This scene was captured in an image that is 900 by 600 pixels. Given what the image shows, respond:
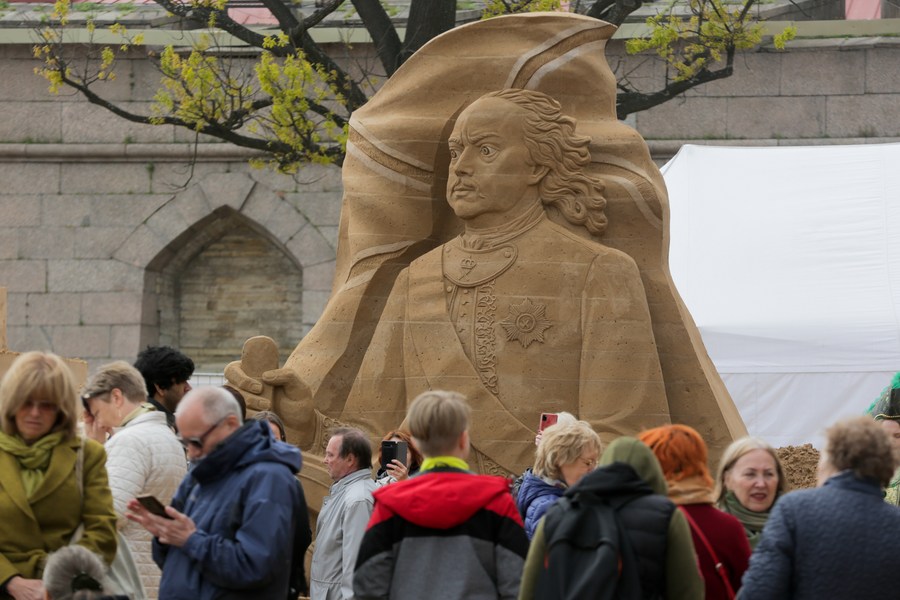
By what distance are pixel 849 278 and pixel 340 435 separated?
647 centimetres

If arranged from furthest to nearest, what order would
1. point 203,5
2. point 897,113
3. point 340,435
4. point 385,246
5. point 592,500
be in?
1. point 897,113
2. point 203,5
3. point 385,246
4. point 340,435
5. point 592,500

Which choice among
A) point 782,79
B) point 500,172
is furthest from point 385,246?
point 782,79

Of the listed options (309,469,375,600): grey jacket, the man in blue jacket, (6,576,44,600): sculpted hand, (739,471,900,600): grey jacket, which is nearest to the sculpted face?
(309,469,375,600): grey jacket

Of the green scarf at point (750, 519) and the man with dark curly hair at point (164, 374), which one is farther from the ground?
the man with dark curly hair at point (164, 374)

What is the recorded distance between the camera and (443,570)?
5645 mm

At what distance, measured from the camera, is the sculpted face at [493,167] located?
31.0 feet

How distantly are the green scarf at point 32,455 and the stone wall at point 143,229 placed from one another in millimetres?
11928

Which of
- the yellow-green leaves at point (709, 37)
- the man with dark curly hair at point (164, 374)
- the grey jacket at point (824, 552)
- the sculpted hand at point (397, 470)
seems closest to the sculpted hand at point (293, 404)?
the sculpted hand at point (397, 470)

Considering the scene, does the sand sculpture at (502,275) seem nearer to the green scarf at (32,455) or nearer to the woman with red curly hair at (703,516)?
the woman with red curly hair at (703,516)

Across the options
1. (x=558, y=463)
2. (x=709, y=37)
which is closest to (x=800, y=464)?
(x=709, y=37)

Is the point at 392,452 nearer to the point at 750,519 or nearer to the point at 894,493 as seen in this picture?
the point at 894,493

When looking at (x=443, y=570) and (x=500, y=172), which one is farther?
(x=500, y=172)

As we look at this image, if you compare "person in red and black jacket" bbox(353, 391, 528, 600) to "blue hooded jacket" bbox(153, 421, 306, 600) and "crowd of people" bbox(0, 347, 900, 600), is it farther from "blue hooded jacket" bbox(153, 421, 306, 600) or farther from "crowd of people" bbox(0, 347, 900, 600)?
"blue hooded jacket" bbox(153, 421, 306, 600)

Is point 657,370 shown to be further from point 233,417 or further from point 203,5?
point 203,5
